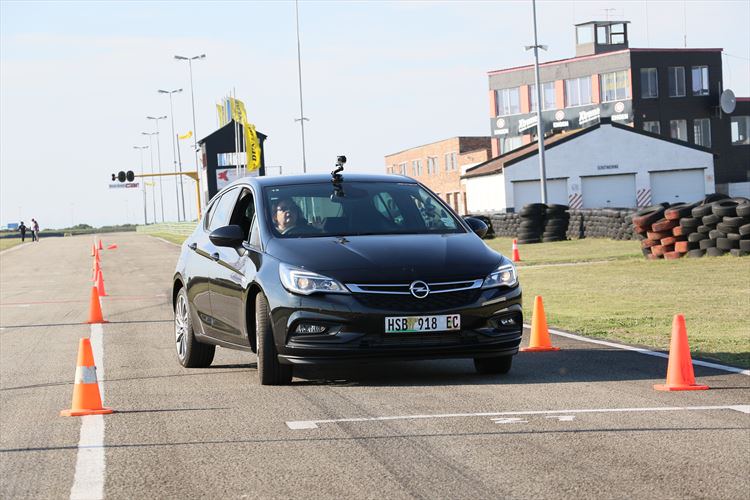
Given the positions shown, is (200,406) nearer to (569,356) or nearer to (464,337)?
(464,337)

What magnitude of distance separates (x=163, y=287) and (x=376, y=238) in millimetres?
17796

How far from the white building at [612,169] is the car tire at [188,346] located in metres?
55.0

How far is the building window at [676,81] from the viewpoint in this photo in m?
81.1

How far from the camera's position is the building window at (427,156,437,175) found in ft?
311

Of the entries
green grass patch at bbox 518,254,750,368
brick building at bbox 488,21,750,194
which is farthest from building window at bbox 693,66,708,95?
green grass patch at bbox 518,254,750,368

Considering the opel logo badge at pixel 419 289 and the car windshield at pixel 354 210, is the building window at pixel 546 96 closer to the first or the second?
the car windshield at pixel 354 210

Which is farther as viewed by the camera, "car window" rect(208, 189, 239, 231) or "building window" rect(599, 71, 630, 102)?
"building window" rect(599, 71, 630, 102)

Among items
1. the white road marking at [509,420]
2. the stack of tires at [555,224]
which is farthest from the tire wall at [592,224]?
the white road marking at [509,420]

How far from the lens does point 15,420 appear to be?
8.52m

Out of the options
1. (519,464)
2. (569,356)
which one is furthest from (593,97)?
(519,464)

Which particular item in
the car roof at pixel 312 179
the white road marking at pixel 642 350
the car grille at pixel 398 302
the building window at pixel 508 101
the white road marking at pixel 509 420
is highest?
the building window at pixel 508 101

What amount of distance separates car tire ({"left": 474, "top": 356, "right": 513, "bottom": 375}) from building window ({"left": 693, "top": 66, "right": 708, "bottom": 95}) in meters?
75.8

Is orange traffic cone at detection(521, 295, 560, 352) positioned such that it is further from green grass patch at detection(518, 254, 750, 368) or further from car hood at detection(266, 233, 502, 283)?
car hood at detection(266, 233, 502, 283)

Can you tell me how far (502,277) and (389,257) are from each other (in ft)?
3.04
